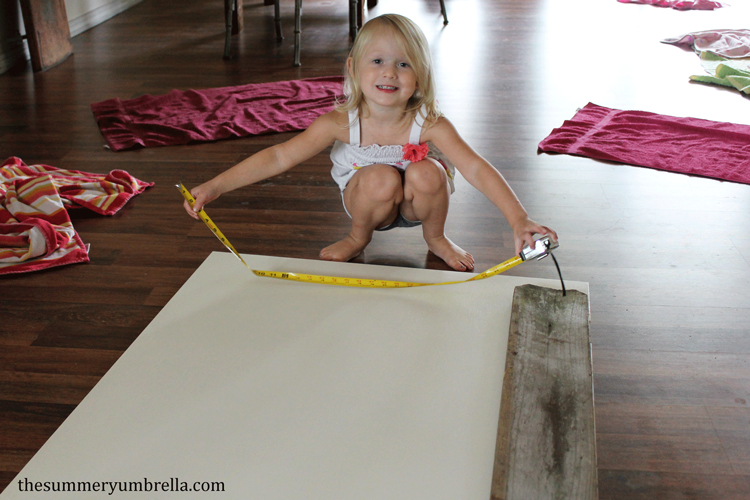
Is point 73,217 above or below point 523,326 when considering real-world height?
below

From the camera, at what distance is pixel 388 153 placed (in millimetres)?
1701

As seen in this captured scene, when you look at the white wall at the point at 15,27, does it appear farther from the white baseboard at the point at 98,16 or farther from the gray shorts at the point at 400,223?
the gray shorts at the point at 400,223

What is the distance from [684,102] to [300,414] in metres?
2.70

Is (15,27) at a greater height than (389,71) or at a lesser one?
lesser

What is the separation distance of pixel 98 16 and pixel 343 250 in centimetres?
362

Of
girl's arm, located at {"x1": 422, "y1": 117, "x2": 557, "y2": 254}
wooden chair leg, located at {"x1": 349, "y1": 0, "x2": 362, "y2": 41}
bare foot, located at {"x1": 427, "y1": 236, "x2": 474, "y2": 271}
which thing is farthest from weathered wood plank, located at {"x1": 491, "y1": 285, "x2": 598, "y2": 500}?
wooden chair leg, located at {"x1": 349, "y1": 0, "x2": 362, "y2": 41}

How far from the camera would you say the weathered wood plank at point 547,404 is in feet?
3.17

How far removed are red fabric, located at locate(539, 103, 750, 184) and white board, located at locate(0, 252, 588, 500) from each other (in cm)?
117

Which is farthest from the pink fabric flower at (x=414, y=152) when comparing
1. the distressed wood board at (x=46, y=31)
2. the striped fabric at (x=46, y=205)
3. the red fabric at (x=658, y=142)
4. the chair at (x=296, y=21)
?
the distressed wood board at (x=46, y=31)

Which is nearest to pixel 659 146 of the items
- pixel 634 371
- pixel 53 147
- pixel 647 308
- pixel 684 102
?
pixel 684 102

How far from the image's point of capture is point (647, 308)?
5.30 feet

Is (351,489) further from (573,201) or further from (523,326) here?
A: (573,201)

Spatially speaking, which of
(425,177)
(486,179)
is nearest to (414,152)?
(425,177)

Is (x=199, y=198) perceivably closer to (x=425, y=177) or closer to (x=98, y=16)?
(x=425, y=177)
